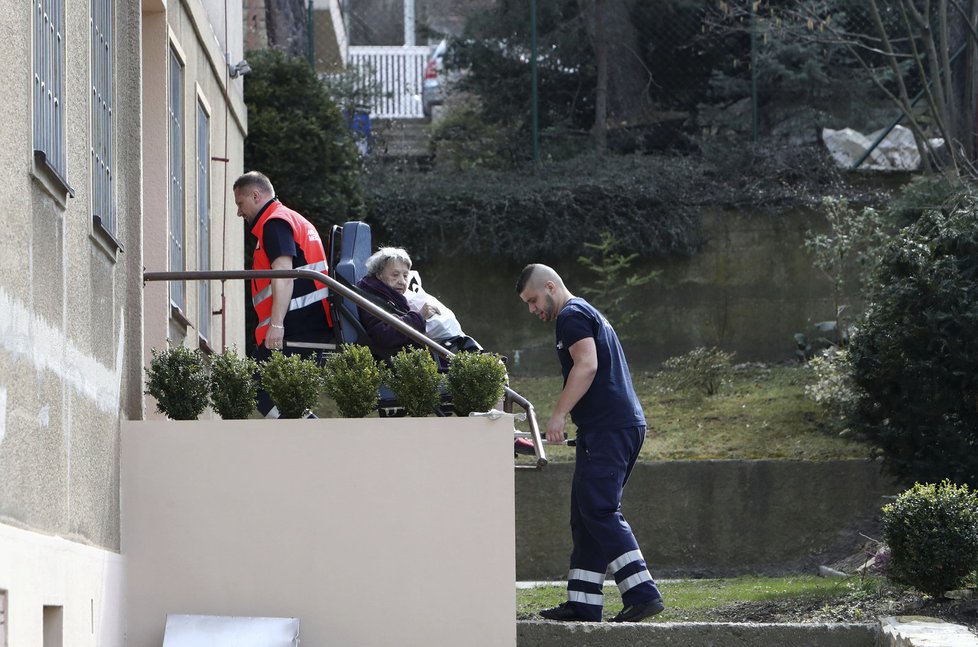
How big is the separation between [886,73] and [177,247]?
37.8 feet

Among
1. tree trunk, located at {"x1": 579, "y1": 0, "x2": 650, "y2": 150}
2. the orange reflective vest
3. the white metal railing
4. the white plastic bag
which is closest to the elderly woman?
the white plastic bag

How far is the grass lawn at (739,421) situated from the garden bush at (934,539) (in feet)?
13.3

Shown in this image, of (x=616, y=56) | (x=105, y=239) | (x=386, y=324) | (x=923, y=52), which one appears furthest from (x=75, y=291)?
(x=923, y=52)

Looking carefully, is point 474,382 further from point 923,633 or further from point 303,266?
point 923,633

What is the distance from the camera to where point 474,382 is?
7.10 meters

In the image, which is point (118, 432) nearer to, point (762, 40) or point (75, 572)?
point (75, 572)

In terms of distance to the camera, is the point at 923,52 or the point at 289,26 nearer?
the point at 923,52

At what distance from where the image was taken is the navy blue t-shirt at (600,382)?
24.6 ft

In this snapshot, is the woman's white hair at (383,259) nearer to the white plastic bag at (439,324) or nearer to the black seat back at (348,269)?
the black seat back at (348,269)

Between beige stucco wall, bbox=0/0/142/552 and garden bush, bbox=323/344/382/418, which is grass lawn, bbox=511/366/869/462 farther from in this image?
beige stucco wall, bbox=0/0/142/552

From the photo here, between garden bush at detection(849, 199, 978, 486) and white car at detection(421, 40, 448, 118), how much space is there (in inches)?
396

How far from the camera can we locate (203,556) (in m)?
6.96

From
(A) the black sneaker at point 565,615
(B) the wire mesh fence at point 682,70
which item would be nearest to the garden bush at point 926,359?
(A) the black sneaker at point 565,615

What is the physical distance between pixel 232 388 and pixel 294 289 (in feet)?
4.21
